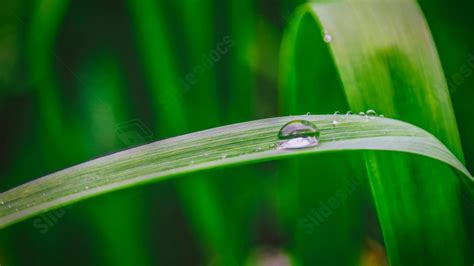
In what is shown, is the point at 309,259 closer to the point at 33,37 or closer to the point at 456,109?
the point at 456,109

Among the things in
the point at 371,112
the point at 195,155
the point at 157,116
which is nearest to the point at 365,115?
the point at 371,112

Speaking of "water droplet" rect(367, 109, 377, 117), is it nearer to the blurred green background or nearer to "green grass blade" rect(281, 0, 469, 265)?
"green grass blade" rect(281, 0, 469, 265)

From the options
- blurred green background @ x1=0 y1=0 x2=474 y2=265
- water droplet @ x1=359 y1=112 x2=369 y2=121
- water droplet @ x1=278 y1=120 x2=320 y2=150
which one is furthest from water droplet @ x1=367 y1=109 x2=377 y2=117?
blurred green background @ x1=0 y1=0 x2=474 y2=265

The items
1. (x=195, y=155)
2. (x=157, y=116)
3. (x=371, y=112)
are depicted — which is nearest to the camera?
(x=195, y=155)

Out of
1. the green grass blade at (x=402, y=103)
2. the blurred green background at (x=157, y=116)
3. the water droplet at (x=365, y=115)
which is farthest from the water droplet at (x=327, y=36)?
the blurred green background at (x=157, y=116)

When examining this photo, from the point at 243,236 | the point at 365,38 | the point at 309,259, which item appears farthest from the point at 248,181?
the point at 365,38

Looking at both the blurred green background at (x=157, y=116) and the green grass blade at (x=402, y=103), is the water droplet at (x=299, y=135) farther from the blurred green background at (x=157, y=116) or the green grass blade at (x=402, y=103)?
the blurred green background at (x=157, y=116)

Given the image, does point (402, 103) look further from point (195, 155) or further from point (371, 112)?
point (195, 155)
